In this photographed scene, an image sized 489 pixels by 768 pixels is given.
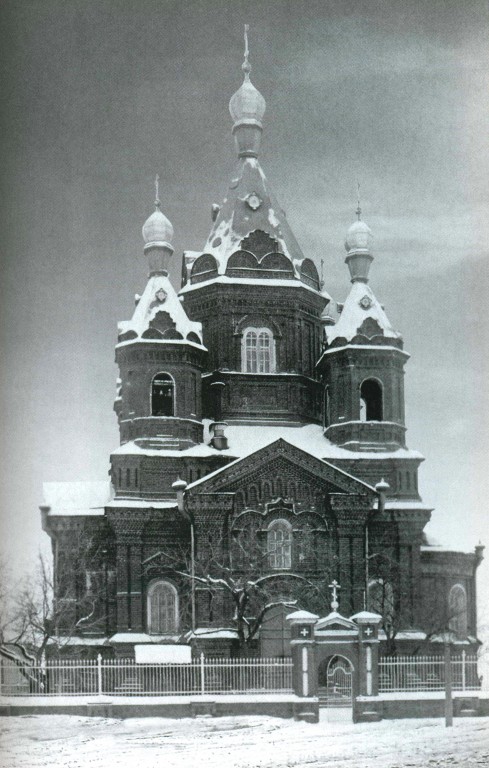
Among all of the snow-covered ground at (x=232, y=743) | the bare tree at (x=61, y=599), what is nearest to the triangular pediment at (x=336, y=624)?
the snow-covered ground at (x=232, y=743)

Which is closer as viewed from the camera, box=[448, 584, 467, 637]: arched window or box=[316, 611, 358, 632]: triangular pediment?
box=[316, 611, 358, 632]: triangular pediment

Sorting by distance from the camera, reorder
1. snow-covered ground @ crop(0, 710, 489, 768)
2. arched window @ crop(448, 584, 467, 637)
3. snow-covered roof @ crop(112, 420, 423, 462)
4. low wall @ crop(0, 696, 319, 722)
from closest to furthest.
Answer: snow-covered ground @ crop(0, 710, 489, 768), low wall @ crop(0, 696, 319, 722), snow-covered roof @ crop(112, 420, 423, 462), arched window @ crop(448, 584, 467, 637)

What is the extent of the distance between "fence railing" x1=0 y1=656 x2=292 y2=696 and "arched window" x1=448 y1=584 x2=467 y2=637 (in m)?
4.88

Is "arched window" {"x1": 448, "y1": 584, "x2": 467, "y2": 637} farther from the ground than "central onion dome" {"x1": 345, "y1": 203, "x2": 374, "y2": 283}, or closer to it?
closer to it

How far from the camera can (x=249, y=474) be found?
2894 centimetres

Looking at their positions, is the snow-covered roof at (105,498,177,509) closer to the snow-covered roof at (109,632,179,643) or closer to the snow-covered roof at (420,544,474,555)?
the snow-covered roof at (109,632,179,643)

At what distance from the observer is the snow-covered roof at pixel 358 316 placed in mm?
30906

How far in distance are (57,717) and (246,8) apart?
11.0m

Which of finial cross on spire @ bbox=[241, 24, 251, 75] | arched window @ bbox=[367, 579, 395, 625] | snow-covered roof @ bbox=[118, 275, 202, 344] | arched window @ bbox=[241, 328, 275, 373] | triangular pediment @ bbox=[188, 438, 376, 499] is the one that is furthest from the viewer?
arched window @ bbox=[241, 328, 275, 373]

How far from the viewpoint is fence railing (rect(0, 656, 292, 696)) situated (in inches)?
972

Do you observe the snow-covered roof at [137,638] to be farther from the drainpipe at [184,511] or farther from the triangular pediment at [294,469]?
the triangular pediment at [294,469]

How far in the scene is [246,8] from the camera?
23406 mm

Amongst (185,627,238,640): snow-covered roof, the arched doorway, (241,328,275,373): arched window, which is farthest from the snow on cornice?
the arched doorway

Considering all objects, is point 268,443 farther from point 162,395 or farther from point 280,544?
point 162,395
